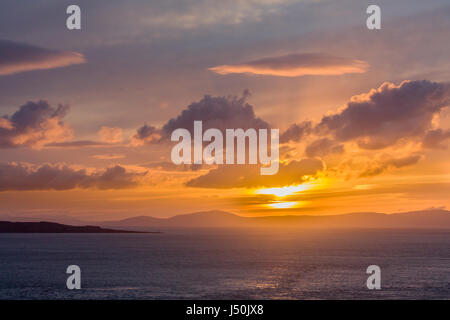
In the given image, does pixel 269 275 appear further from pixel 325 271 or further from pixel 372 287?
pixel 372 287

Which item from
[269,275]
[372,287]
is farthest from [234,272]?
[372,287]

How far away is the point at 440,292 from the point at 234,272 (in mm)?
38277

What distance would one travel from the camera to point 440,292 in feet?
236
